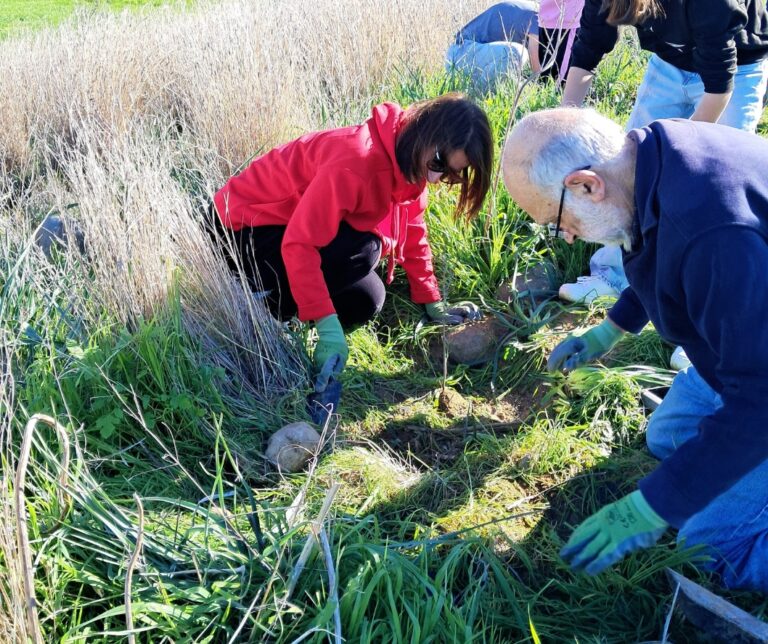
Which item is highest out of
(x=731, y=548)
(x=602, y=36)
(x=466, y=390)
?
(x=602, y=36)

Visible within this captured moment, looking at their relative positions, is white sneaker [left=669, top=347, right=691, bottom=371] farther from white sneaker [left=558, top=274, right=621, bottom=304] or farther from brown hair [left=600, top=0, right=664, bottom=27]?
brown hair [left=600, top=0, right=664, bottom=27]

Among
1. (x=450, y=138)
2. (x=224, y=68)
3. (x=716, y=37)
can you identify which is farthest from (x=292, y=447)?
(x=224, y=68)

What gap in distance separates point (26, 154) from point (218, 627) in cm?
359

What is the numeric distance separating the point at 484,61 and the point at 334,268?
9.02ft

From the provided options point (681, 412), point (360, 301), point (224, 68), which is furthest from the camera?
point (224, 68)

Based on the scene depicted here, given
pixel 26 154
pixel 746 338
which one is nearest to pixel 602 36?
pixel 746 338

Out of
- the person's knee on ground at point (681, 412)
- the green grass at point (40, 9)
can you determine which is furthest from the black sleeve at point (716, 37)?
the green grass at point (40, 9)

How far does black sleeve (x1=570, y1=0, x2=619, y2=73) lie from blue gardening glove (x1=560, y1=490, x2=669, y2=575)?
2.18 m

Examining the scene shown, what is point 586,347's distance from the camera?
8.27 ft

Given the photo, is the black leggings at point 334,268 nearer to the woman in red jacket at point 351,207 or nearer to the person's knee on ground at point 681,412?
the woman in red jacket at point 351,207

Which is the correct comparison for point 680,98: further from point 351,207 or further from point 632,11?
point 351,207

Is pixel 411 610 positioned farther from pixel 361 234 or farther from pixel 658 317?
pixel 361 234

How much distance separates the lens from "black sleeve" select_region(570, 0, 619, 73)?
3.17 meters

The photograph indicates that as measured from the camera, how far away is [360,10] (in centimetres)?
573
